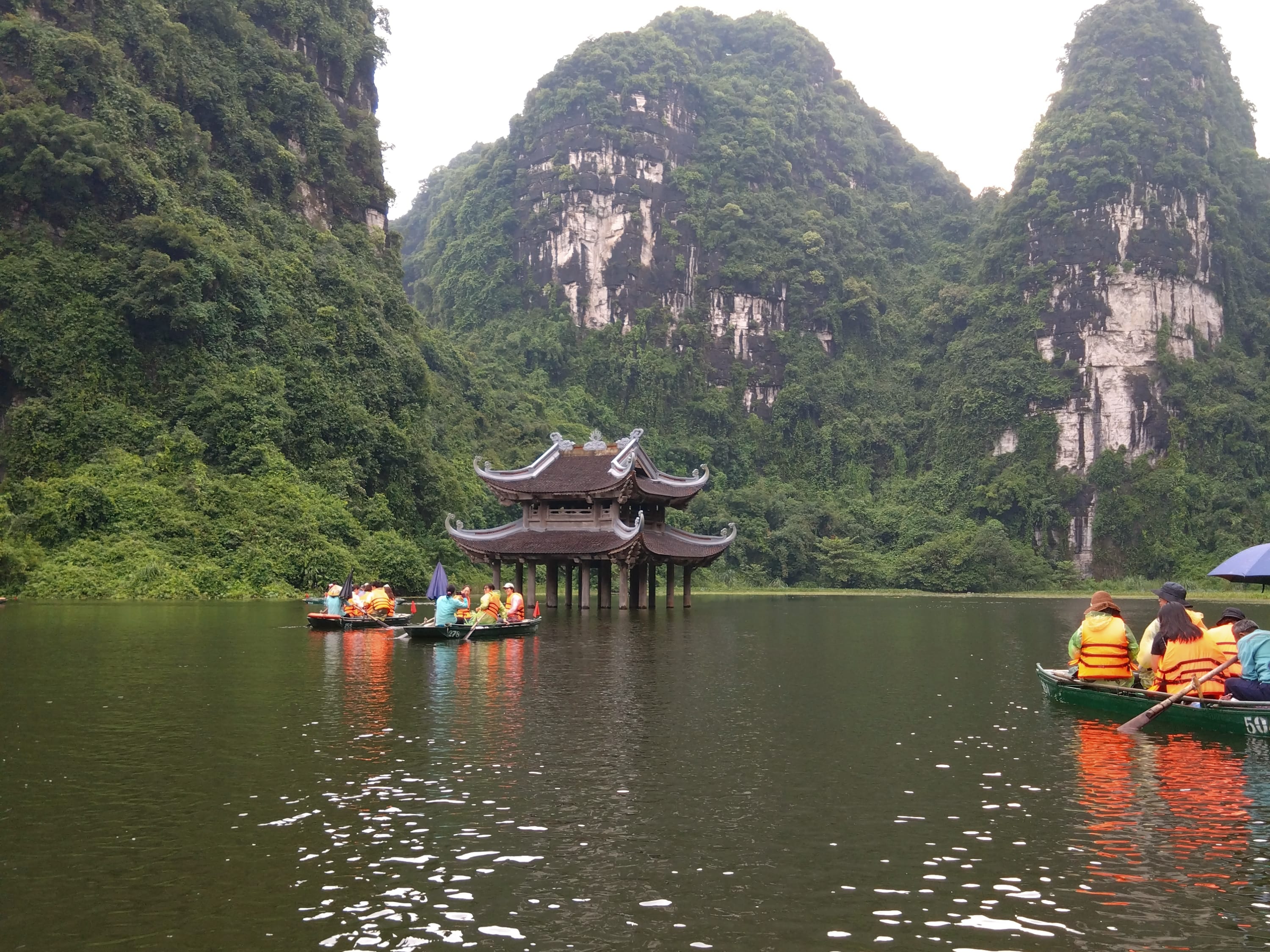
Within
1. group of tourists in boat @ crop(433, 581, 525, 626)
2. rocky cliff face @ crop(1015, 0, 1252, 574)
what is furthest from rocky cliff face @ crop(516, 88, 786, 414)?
group of tourists in boat @ crop(433, 581, 525, 626)

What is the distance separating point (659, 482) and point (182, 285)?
72.0ft

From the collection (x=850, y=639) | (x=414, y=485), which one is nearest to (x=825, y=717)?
(x=850, y=639)

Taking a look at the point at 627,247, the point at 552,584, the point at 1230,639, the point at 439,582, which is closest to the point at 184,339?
the point at 552,584

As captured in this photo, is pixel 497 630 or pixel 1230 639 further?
pixel 497 630

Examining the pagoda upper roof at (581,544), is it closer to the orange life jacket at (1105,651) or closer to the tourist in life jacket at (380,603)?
the tourist in life jacket at (380,603)

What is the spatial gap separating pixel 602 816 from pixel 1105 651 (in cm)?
894

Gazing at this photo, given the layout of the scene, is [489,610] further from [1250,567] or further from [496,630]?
[1250,567]

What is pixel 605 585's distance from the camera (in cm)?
3956

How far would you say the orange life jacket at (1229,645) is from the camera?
44.7 feet

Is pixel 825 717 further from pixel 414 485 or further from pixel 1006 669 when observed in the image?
pixel 414 485

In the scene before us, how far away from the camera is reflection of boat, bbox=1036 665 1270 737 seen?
12.7m

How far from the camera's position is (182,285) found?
45906mm

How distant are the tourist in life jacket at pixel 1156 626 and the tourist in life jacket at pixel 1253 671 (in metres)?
0.69

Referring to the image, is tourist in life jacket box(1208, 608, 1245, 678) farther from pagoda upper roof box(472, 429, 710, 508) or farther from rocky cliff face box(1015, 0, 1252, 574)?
rocky cliff face box(1015, 0, 1252, 574)
